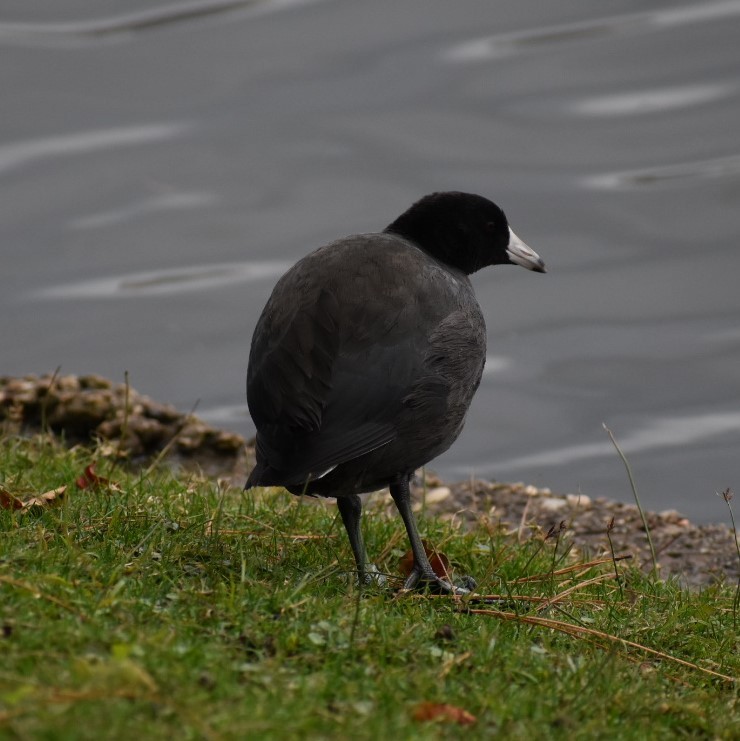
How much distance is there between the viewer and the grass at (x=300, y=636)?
8.86ft

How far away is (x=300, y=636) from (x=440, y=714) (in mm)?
566

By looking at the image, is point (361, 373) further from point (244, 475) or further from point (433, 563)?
point (244, 475)

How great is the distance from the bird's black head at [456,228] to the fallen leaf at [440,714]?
253 centimetres

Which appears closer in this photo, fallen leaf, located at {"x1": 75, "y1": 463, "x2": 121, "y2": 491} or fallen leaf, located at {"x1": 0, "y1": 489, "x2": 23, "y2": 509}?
fallen leaf, located at {"x1": 0, "y1": 489, "x2": 23, "y2": 509}

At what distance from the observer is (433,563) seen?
15.9 ft

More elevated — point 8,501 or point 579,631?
point 8,501

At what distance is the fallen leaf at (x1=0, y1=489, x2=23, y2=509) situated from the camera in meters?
4.43

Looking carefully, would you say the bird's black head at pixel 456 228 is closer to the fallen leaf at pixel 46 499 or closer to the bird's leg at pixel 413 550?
the bird's leg at pixel 413 550

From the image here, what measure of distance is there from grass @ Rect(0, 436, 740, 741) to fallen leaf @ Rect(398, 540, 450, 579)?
6 cm

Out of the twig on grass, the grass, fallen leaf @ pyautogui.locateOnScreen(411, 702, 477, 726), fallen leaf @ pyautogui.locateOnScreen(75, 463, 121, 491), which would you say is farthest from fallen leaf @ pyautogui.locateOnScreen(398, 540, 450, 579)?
fallen leaf @ pyautogui.locateOnScreen(411, 702, 477, 726)

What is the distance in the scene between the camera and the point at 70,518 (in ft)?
14.1

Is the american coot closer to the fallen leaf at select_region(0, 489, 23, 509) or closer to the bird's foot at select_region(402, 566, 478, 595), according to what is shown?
the bird's foot at select_region(402, 566, 478, 595)

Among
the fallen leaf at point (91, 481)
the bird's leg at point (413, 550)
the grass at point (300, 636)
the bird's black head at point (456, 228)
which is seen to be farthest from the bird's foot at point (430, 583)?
the bird's black head at point (456, 228)

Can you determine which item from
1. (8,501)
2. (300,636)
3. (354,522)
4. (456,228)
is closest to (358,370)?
(354,522)
